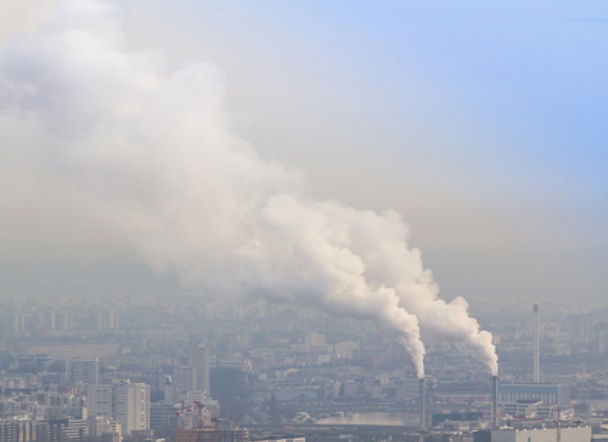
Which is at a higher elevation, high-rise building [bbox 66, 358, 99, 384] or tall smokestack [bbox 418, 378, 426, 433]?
high-rise building [bbox 66, 358, 99, 384]

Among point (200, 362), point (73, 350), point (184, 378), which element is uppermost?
point (73, 350)

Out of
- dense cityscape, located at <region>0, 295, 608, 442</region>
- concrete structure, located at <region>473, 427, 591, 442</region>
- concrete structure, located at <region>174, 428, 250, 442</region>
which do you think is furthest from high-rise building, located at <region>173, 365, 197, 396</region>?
concrete structure, located at <region>174, 428, 250, 442</region>

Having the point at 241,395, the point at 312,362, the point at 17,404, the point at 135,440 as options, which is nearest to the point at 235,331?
the point at 241,395

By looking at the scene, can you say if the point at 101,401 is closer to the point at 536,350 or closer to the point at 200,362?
the point at 200,362

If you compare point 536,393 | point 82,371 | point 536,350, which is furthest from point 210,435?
point 536,350

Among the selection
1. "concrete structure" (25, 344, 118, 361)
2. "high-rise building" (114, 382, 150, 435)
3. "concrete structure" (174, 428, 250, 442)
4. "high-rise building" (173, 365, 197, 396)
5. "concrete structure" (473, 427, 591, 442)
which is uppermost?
"concrete structure" (25, 344, 118, 361)

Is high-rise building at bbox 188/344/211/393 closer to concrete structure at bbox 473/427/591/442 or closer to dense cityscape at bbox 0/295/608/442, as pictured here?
dense cityscape at bbox 0/295/608/442

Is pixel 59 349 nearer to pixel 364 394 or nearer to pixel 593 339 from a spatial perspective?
pixel 364 394
